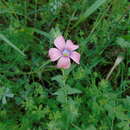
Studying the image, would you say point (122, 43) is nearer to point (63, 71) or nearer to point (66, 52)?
point (66, 52)

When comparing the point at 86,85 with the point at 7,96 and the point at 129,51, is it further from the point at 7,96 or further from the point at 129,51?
the point at 7,96

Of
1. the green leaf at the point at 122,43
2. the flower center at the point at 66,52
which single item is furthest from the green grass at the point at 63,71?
the flower center at the point at 66,52

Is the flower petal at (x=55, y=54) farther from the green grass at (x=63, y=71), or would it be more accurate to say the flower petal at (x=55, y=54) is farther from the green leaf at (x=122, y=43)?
the green leaf at (x=122, y=43)

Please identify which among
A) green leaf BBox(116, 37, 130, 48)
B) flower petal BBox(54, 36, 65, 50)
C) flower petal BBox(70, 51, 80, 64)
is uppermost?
green leaf BBox(116, 37, 130, 48)

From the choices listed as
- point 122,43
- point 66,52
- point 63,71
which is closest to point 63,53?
point 66,52

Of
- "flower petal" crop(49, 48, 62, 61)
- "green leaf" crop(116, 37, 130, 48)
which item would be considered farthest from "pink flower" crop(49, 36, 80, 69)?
"green leaf" crop(116, 37, 130, 48)

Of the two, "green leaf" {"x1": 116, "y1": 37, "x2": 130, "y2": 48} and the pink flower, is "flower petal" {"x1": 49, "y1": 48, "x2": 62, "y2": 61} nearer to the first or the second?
the pink flower

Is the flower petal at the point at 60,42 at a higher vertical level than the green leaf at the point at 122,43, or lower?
lower
